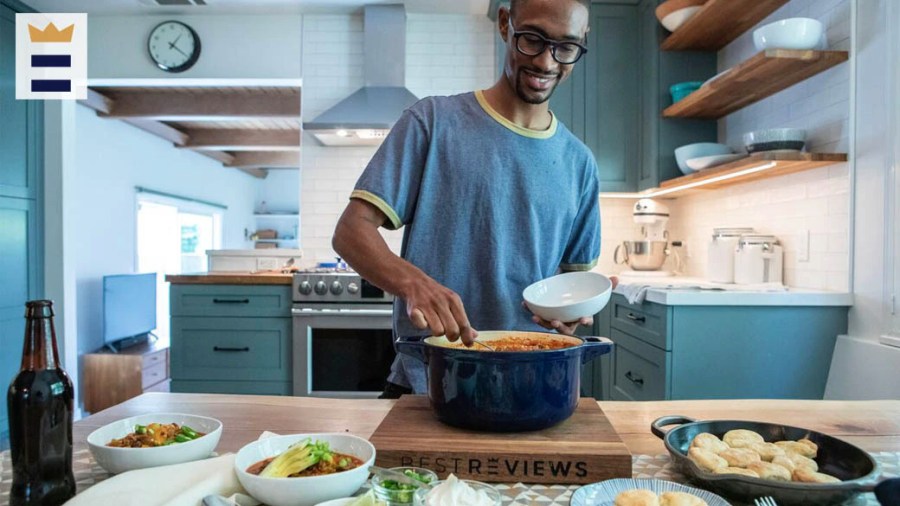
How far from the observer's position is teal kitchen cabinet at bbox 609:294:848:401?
84.1 inches

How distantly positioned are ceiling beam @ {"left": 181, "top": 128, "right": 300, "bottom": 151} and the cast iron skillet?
20.9 ft

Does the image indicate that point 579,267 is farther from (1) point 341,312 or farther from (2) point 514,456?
(1) point 341,312

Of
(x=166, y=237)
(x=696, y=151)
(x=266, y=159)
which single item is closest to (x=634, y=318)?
(x=696, y=151)

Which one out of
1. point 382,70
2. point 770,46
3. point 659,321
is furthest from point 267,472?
point 382,70

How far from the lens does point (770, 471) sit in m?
0.66

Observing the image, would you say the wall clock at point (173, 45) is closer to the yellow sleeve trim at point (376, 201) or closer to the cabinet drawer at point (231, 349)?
the cabinet drawer at point (231, 349)

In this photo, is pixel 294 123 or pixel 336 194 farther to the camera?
pixel 294 123

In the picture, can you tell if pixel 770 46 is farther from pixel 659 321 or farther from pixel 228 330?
pixel 228 330

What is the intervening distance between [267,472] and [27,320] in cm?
31

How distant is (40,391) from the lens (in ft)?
2.07

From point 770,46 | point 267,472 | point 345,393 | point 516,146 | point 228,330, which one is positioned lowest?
point 345,393

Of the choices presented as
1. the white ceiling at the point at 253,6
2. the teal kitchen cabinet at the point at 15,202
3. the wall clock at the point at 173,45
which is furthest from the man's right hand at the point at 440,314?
the wall clock at the point at 173,45

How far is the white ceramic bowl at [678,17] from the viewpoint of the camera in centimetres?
281

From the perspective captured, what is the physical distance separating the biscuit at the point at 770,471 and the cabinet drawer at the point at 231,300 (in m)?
2.78
